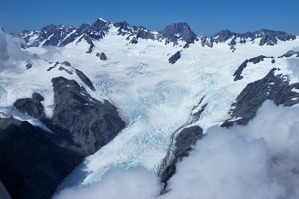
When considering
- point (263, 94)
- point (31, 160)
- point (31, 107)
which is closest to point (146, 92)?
point (263, 94)

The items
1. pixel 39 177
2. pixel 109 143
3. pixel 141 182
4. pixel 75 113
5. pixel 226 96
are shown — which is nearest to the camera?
pixel 141 182

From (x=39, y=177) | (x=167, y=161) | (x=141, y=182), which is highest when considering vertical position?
(x=141, y=182)

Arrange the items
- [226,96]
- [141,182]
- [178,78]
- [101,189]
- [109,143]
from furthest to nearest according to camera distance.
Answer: [178,78] < [226,96] < [109,143] < [141,182] < [101,189]

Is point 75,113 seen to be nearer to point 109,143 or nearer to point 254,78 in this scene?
point 109,143

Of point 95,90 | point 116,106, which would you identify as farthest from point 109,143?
point 95,90

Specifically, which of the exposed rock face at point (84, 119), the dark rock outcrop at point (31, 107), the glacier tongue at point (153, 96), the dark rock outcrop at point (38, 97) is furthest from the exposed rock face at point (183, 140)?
the dark rock outcrop at point (38, 97)

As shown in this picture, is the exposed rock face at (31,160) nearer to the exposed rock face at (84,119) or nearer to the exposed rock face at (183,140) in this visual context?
the exposed rock face at (84,119)

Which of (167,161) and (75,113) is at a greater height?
(75,113)
